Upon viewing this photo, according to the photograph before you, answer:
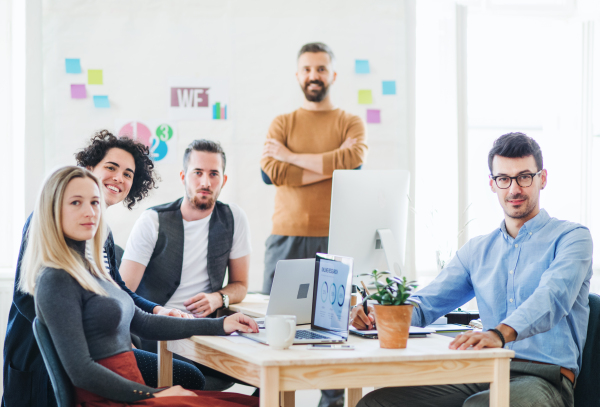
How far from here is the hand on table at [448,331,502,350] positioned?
158cm

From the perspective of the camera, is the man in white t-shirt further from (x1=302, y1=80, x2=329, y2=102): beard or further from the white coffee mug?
(x1=302, y1=80, x2=329, y2=102): beard

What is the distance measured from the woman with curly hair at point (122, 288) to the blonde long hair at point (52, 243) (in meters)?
0.25

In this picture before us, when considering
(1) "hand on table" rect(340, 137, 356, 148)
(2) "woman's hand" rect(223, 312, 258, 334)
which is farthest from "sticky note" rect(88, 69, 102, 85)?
(2) "woman's hand" rect(223, 312, 258, 334)

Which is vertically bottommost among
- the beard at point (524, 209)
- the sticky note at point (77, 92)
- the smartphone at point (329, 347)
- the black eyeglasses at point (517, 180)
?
the smartphone at point (329, 347)

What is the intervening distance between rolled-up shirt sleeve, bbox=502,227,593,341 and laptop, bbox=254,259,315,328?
63 centimetres

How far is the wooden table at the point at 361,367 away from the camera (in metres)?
1.43

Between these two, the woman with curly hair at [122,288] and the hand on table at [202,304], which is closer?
the woman with curly hair at [122,288]

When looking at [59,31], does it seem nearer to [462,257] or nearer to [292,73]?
[292,73]

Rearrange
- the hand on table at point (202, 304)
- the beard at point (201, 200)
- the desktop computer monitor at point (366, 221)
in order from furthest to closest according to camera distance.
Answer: the beard at point (201, 200) → the hand on table at point (202, 304) → the desktop computer monitor at point (366, 221)

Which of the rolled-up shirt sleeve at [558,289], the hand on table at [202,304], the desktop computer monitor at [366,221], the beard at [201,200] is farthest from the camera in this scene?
the beard at [201,200]

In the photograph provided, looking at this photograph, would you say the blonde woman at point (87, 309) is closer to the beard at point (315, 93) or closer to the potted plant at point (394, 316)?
the potted plant at point (394, 316)

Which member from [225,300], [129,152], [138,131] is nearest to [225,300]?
[225,300]

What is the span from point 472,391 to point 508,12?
3.09 m

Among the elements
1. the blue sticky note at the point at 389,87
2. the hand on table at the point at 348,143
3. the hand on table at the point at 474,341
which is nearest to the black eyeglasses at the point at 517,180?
the hand on table at the point at 474,341
